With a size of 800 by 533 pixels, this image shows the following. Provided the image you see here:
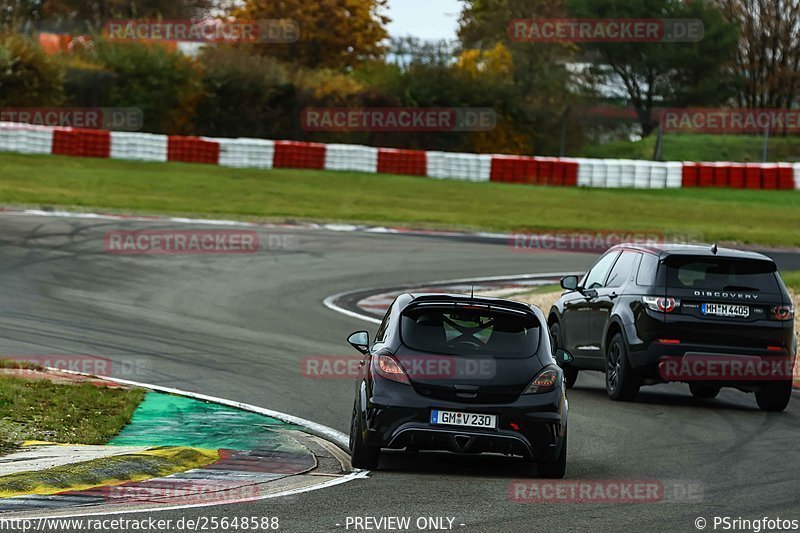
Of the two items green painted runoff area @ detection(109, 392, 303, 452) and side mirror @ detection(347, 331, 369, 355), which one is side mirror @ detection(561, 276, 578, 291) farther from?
side mirror @ detection(347, 331, 369, 355)

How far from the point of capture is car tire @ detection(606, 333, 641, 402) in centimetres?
1380

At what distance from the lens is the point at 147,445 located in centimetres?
1017

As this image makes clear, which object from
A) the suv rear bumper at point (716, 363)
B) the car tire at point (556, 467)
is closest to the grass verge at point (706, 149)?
the suv rear bumper at point (716, 363)

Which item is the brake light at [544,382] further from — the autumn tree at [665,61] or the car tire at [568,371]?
the autumn tree at [665,61]

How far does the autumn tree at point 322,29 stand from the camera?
5969cm

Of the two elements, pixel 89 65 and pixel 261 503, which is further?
pixel 89 65

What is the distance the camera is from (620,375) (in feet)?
45.7

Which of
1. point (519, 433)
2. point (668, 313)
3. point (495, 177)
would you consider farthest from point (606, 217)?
point (519, 433)

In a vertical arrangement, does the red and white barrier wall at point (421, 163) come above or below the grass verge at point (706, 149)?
below

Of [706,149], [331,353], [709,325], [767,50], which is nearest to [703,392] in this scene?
[709,325]

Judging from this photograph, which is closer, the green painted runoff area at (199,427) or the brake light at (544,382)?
the brake light at (544,382)

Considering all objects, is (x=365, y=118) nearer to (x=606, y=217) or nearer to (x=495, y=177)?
(x=495, y=177)

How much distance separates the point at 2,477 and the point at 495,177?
32.0 meters

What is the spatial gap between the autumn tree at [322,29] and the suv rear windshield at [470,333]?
50511 millimetres
